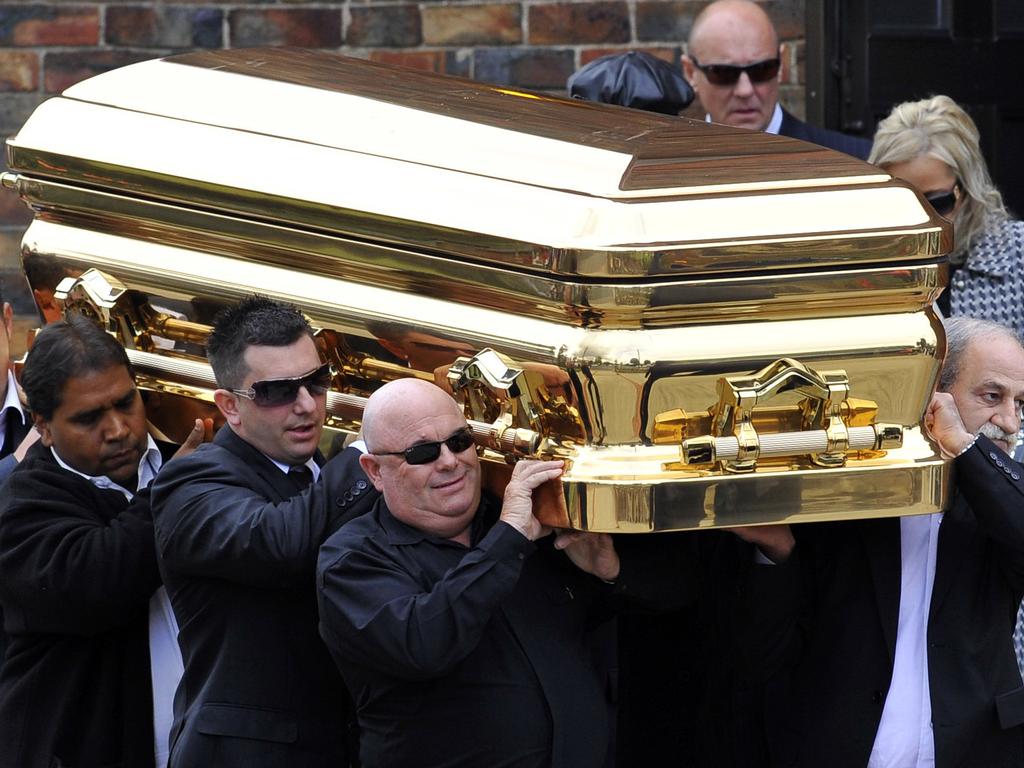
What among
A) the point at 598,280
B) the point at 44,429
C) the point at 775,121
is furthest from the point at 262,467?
the point at 775,121

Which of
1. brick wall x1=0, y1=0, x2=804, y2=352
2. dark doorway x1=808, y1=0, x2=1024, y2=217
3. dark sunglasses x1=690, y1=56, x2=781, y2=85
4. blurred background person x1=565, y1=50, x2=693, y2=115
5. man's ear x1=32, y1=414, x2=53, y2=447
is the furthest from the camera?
dark doorway x1=808, y1=0, x2=1024, y2=217

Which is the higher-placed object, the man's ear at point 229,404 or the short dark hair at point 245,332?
the short dark hair at point 245,332

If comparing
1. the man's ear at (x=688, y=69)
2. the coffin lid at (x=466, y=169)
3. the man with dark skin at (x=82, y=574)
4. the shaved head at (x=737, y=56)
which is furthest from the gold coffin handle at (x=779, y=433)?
the man's ear at (x=688, y=69)

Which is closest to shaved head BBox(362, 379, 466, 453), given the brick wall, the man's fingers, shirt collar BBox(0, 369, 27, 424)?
the man's fingers

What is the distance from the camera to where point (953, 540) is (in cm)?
313

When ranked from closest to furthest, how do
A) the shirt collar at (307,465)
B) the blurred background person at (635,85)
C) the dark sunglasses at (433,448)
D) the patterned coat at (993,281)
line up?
the dark sunglasses at (433,448) → the shirt collar at (307,465) → the patterned coat at (993,281) → the blurred background person at (635,85)

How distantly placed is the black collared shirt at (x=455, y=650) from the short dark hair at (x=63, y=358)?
0.62 meters

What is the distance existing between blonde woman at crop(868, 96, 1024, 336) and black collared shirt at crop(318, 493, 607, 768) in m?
1.35

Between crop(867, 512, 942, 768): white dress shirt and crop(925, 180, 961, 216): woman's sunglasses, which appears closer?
crop(867, 512, 942, 768): white dress shirt

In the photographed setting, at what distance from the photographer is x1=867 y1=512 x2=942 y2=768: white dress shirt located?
3.08 metres

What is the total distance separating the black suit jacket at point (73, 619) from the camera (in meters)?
3.26

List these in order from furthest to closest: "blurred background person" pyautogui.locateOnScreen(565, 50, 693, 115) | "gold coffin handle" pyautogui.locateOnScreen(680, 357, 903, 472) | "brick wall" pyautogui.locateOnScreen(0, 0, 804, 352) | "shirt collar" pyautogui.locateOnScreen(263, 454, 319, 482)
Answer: "brick wall" pyautogui.locateOnScreen(0, 0, 804, 352) < "blurred background person" pyautogui.locateOnScreen(565, 50, 693, 115) < "shirt collar" pyautogui.locateOnScreen(263, 454, 319, 482) < "gold coffin handle" pyautogui.locateOnScreen(680, 357, 903, 472)

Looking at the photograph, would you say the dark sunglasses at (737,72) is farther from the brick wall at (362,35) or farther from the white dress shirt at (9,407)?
the white dress shirt at (9,407)

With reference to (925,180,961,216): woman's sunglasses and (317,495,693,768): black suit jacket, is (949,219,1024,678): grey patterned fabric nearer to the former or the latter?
(925,180,961,216): woman's sunglasses
